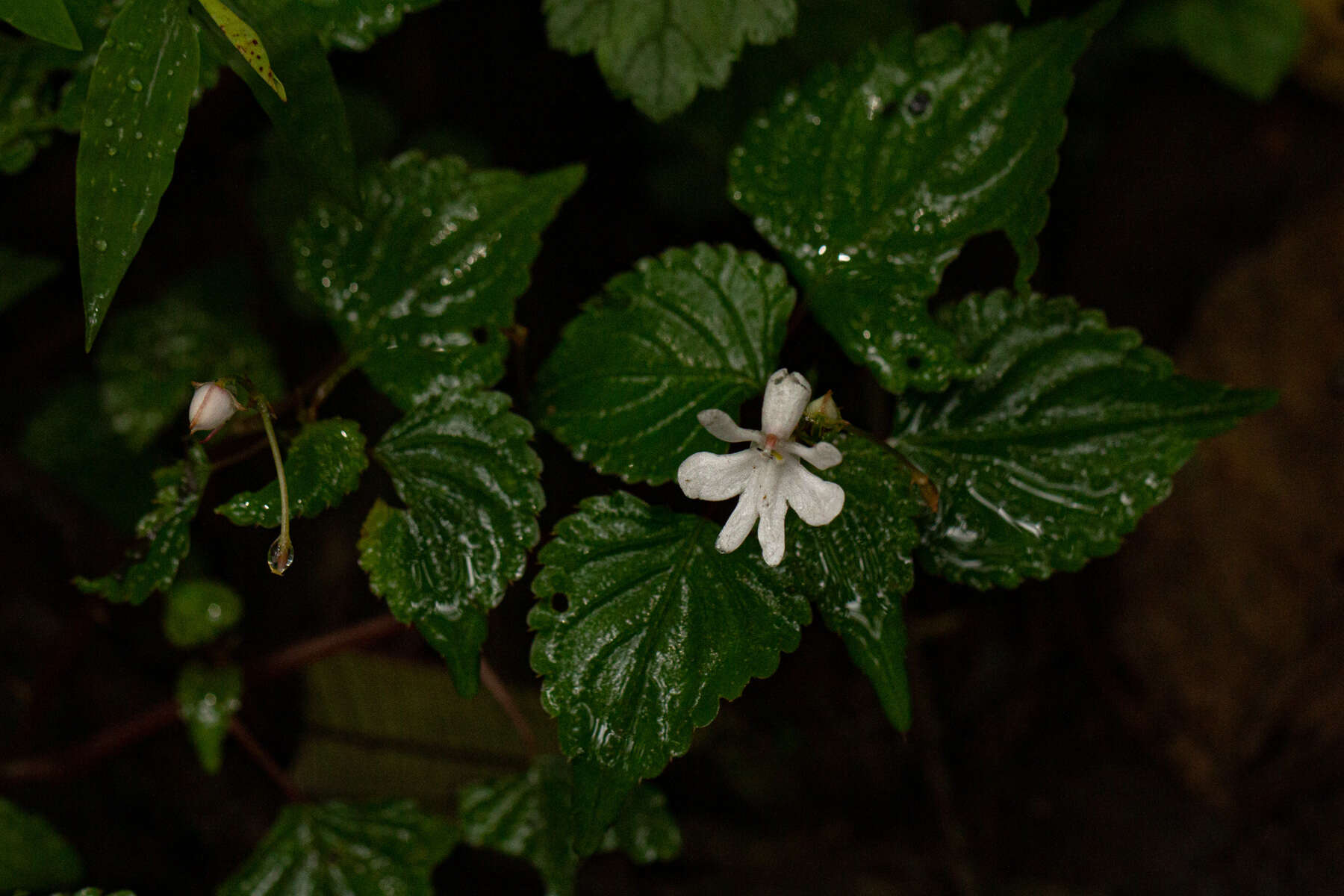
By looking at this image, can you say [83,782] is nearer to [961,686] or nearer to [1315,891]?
[961,686]

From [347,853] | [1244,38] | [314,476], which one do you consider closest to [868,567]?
[314,476]

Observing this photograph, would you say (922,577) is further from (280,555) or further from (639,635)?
(280,555)

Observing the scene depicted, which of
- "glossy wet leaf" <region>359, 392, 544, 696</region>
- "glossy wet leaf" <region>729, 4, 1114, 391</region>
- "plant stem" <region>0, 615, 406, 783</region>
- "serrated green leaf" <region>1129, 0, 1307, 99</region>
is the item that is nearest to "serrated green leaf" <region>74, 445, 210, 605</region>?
"glossy wet leaf" <region>359, 392, 544, 696</region>

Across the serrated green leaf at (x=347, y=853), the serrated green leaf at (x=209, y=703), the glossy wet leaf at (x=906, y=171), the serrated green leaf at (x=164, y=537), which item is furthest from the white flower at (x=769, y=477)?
the serrated green leaf at (x=209, y=703)

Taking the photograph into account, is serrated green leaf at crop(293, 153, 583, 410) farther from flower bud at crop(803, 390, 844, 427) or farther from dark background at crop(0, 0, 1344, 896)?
dark background at crop(0, 0, 1344, 896)

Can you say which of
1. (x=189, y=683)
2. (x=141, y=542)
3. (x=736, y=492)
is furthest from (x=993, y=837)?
(x=141, y=542)
